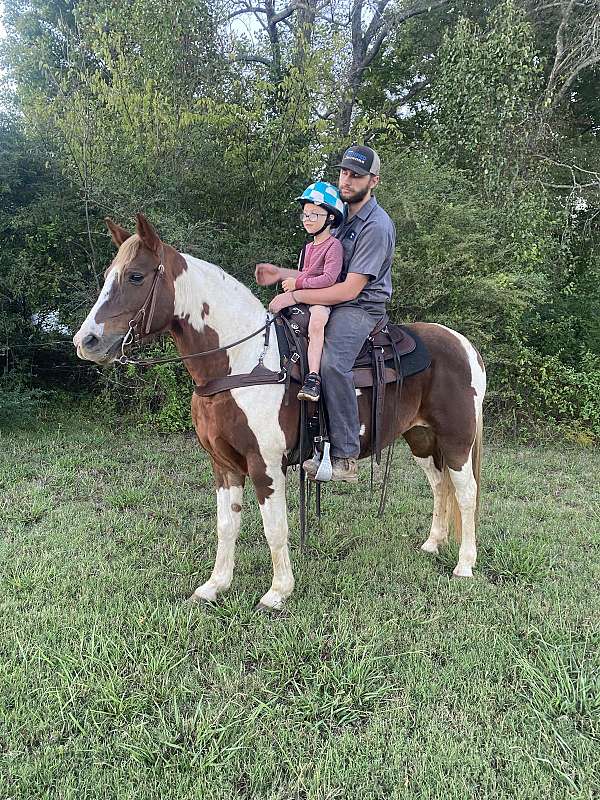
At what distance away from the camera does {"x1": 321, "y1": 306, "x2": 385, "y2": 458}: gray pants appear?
3020 millimetres

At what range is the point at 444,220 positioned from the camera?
757 centimetres

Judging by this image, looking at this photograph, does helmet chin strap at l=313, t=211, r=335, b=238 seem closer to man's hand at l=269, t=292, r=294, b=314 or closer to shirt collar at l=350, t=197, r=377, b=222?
shirt collar at l=350, t=197, r=377, b=222

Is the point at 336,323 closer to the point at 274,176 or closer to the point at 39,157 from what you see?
the point at 274,176

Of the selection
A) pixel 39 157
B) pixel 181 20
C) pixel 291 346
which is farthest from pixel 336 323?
pixel 39 157

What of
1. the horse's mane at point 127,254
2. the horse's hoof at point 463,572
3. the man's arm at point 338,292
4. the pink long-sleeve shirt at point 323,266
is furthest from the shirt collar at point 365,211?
the horse's hoof at point 463,572

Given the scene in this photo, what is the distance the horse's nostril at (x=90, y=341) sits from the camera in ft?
8.37

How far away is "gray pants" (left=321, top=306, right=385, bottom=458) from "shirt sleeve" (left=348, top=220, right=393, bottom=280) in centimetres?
26

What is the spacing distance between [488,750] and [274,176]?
7.26 meters

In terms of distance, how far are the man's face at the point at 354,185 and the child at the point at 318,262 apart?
0.43 feet

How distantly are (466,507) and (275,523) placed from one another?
155cm

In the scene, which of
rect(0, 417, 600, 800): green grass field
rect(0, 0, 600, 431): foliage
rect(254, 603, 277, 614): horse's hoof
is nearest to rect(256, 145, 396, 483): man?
rect(254, 603, 277, 614): horse's hoof

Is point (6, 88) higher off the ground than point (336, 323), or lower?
higher

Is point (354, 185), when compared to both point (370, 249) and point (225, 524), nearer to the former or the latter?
point (370, 249)

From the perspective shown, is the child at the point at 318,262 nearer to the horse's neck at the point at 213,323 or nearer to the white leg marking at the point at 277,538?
the horse's neck at the point at 213,323
